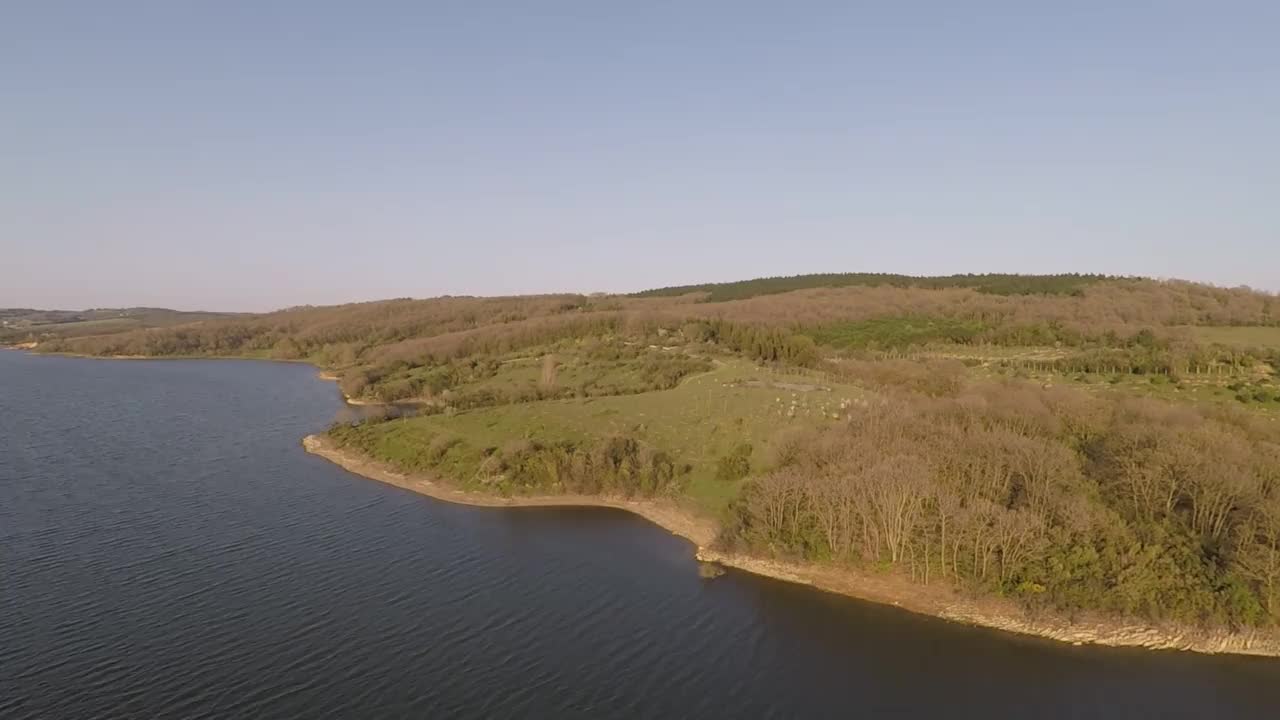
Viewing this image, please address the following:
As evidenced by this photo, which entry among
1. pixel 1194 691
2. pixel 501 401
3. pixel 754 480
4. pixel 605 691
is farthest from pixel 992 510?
pixel 501 401

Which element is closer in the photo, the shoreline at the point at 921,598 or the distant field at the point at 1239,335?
the shoreline at the point at 921,598

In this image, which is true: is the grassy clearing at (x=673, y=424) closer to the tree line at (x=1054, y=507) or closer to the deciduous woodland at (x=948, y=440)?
the deciduous woodland at (x=948, y=440)

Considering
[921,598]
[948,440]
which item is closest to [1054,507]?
[948,440]

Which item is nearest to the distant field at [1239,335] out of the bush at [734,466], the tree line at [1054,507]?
the tree line at [1054,507]

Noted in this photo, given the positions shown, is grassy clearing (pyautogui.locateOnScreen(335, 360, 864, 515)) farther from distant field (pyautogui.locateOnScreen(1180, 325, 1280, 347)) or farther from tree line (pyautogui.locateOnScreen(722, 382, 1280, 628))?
distant field (pyautogui.locateOnScreen(1180, 325, 1280, 347))

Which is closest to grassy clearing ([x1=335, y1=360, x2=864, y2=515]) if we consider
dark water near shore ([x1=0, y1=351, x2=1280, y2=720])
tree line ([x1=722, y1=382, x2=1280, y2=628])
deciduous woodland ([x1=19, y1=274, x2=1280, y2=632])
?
deciduous woodland ([x1=19, y1=274, x2=1280, y2=632])

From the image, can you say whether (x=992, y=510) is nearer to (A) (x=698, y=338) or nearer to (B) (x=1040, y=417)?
(B) (x=1040, y=417)
